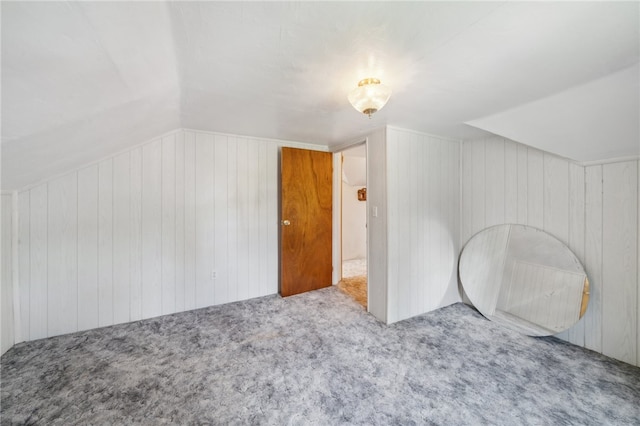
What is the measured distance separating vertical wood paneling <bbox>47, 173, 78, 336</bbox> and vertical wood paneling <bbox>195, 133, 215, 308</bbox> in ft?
3.52

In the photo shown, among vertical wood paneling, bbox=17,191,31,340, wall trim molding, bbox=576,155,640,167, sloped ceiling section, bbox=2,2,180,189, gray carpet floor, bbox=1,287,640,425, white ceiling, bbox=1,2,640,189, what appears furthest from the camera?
vertical wood paneling, bbox=17,191,31,340

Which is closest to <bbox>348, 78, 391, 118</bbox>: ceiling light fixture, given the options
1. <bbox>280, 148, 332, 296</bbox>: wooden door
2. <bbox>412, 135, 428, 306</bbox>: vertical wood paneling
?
<bbox>412, 135, 428, 306</bbox>: vertical wood paneling

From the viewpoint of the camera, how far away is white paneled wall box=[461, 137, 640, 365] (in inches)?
74.8

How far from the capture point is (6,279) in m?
2.01

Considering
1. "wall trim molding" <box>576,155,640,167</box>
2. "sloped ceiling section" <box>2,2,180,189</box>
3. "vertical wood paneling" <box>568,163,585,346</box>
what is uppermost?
"sloped ceiling section" <box>2,2,180,189</box>

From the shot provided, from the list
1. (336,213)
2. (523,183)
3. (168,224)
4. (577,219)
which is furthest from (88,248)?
(577,219)

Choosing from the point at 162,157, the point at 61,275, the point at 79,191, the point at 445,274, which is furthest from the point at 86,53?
the point at 445,274

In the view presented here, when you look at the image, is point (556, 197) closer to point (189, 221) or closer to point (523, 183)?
point (523, 183)

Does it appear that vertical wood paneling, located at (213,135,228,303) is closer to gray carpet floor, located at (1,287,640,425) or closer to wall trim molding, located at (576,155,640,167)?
gray carpet floor, located at (1,287,640,425)

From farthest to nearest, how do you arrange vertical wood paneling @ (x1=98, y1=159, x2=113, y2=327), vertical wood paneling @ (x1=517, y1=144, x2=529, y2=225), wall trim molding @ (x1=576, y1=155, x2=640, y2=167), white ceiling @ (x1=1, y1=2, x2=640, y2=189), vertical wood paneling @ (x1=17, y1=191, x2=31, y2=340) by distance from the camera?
1. vertical wood paneling @ (x1=517, y1=144, x2=529, y2=225)
2. vertical wood paneling @ (x1=98, y1=159, x2=113, y2=327)
3. vertical wood paneling @ (x1=17, y1=191, x2=31, y2=340)
4. wall trim molding @ (x1=576, y1=155, x2=640, y2=167)
5. white ceiling @ (x1=1, y1=2, x2=640, y2=189)

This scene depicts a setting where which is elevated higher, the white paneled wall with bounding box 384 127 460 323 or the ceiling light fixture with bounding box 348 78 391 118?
the ceiling light fixture with bounding box 348 78 391 118

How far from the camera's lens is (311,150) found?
3.29m

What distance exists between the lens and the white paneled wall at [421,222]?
2.56 metres

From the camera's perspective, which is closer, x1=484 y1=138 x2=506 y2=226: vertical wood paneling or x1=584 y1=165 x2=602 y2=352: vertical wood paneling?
x1=584 y1=165 x2=602 y2=352: vertical wood paneling
